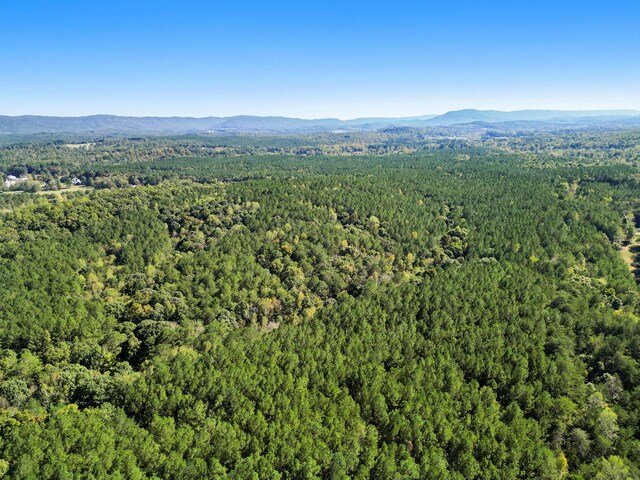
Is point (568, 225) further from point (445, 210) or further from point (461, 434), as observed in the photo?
point (461, 434)

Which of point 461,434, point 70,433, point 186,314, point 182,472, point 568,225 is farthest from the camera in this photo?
point 568,225

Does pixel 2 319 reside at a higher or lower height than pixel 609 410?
higher

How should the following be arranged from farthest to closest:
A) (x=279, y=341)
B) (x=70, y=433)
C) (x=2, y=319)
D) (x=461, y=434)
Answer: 1. (x=2, y=319)
2. (x=279, y=341)
3. (x=461, y=434)
4. (x=70, y=433)

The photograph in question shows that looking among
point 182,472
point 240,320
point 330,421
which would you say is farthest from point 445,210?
point 182,472

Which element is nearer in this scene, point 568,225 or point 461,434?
point 461,434

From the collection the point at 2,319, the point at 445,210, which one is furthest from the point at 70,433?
the point at 445,210

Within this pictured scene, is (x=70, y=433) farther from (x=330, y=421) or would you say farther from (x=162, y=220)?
(x=162, y=220)
